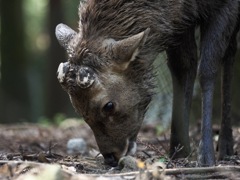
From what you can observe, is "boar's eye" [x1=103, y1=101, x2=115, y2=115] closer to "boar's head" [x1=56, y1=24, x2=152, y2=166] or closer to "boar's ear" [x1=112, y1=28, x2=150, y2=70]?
"boar's head" [x1=56, y1=24, x2=152, y2=166]

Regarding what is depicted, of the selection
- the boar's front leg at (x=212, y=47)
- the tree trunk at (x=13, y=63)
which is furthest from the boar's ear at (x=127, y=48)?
the tree trunk at (x=13, y=63)

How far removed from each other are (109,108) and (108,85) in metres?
0.22

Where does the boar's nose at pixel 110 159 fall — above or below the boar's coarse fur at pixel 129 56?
below

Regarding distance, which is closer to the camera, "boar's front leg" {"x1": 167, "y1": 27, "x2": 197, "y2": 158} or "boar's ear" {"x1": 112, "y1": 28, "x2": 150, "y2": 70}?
"boar's ear" {"x1": 112, "y1": 28, "x2": 150, "y2": 70}

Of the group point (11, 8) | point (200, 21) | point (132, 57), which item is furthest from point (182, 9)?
point (11, 8)

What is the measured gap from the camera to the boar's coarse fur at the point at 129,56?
659 cm

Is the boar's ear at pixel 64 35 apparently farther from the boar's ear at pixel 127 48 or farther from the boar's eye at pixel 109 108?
the boar's eye at pixel 109 108

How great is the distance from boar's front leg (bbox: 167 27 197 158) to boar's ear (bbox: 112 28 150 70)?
1.21 meters

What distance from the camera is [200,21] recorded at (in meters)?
7.55

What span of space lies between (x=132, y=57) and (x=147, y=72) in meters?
0.45

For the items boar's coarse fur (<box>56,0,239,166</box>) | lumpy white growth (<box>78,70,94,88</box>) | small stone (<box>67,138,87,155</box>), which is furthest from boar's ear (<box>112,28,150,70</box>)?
small stone (<box>67,138,87,155</box>)

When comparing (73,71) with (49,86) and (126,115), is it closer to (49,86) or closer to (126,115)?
(126,115)

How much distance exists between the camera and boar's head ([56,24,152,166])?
21.3 feet

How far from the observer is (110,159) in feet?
21.9
